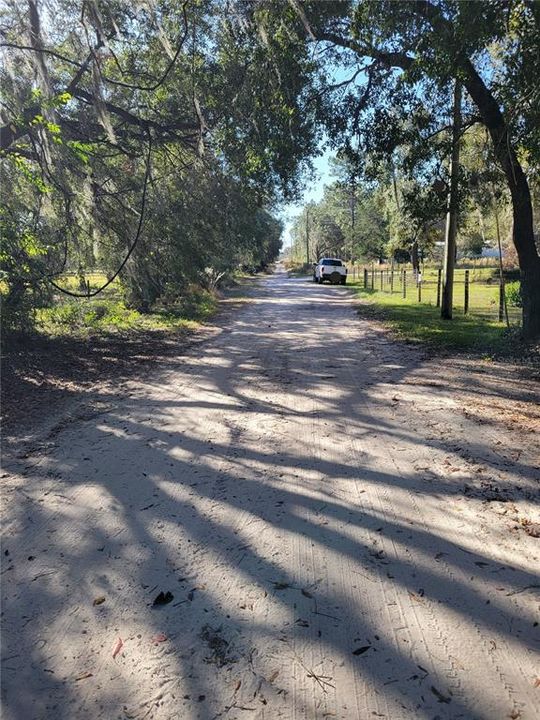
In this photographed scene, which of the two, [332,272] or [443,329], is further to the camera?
[332,272]

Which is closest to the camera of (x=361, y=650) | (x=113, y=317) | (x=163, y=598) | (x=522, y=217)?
(x=361, y=650)

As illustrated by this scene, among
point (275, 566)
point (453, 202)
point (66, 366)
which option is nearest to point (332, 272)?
point (453, 202)

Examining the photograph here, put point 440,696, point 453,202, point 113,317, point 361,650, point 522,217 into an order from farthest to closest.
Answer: point 113,317 → point 453,202 → point 522,217 → point 361,650 → point 440,696

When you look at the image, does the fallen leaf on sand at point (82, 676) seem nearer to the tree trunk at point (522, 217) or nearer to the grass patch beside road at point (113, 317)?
the grass patch beside road at point (113, 317)

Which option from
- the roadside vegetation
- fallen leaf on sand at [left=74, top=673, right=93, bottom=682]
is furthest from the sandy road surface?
the roadside vegetation

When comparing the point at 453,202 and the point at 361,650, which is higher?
the point at 453,202

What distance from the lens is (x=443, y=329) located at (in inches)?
470

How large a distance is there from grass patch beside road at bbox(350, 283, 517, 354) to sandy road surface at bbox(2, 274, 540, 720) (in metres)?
4.18

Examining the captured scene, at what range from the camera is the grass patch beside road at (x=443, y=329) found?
9.57 metres

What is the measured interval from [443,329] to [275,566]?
10080 millimetres

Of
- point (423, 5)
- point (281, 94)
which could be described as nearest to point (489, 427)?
point (423, 5)

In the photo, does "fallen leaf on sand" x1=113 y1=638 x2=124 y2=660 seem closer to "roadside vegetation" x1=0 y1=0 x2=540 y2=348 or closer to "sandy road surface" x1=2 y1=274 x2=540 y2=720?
"sandy road surface" x1=2 y1=274 x2=540 y2=720

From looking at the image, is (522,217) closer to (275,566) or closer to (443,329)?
(443,329)

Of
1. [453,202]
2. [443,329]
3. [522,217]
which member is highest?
[453,202]
